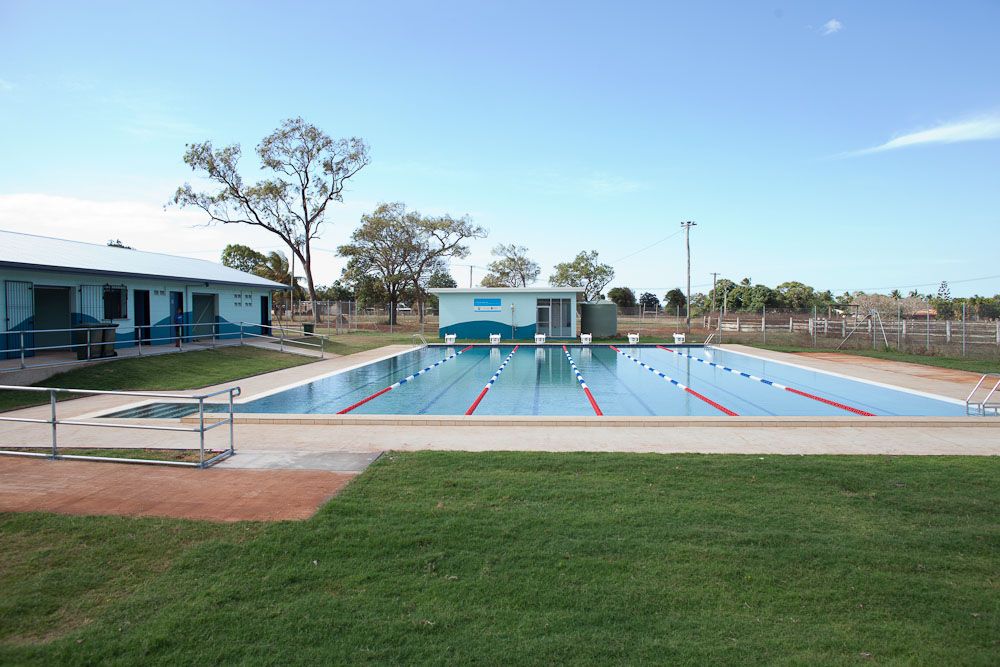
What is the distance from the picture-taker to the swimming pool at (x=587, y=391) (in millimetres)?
10961

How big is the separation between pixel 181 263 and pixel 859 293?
6139 centimetres

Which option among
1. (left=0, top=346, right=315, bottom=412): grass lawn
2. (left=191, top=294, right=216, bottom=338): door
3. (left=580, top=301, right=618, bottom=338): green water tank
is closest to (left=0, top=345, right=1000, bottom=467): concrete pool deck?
(left=0, top=346, right=315, bottom=412): grass lawn

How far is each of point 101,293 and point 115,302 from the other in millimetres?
612

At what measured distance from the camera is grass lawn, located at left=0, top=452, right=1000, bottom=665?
304cm

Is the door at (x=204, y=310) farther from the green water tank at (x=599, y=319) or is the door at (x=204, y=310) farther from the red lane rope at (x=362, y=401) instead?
the green water tank at (x=599, y=319)

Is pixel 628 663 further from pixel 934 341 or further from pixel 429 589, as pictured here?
pixel 934 341

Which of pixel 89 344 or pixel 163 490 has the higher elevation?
pixel 89 344

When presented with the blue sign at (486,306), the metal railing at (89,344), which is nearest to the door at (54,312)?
the metal railing at (89,344)

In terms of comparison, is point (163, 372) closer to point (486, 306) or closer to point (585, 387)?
point (585, 387)

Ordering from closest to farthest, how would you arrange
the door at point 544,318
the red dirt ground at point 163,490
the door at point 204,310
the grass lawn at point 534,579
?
1. the grass lawn at point 534,579
2. the red dirt ground at point 163,490
3. the door at point 204,310
4. the door at point 544,318

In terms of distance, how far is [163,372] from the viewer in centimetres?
1471

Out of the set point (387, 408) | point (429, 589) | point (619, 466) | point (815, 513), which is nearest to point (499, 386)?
point (387, 408)

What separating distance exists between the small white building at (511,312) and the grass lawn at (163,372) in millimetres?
11330

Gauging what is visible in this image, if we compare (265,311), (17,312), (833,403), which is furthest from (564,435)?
(265,311)
